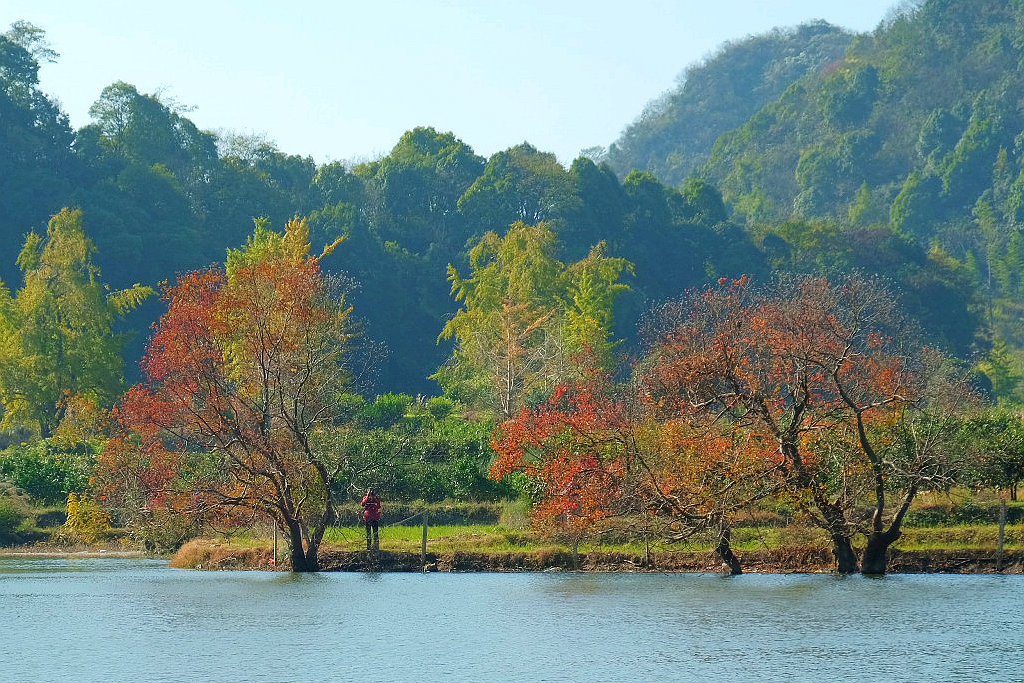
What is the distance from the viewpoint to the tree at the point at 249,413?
37.2 meters

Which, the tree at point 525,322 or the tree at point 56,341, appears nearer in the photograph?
the tree at point 525,322

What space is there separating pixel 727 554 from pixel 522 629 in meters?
9.00

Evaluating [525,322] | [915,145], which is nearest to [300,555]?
[525,322]

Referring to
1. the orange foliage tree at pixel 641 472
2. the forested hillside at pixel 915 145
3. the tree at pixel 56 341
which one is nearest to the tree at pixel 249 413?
the orange foliage tree at pixel 641 472

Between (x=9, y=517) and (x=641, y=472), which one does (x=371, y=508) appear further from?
(x=9, y=517)

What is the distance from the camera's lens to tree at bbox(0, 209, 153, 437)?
63.7 meters

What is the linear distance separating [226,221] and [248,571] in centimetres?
6153

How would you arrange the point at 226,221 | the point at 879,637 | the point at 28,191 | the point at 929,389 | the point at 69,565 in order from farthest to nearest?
the point at 226,221
the point at 28,191
the point at 929,389
the point at 69,565
the point at 879,637

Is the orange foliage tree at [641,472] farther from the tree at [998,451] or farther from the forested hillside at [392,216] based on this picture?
the forested hillside at [392,216]

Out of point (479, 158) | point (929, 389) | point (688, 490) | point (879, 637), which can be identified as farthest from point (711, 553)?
point (479, 158)

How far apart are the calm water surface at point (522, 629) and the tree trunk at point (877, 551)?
2.37ft

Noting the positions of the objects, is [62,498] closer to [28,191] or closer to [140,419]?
[140,419]

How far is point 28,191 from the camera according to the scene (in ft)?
294

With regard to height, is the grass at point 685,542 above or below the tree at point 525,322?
below
